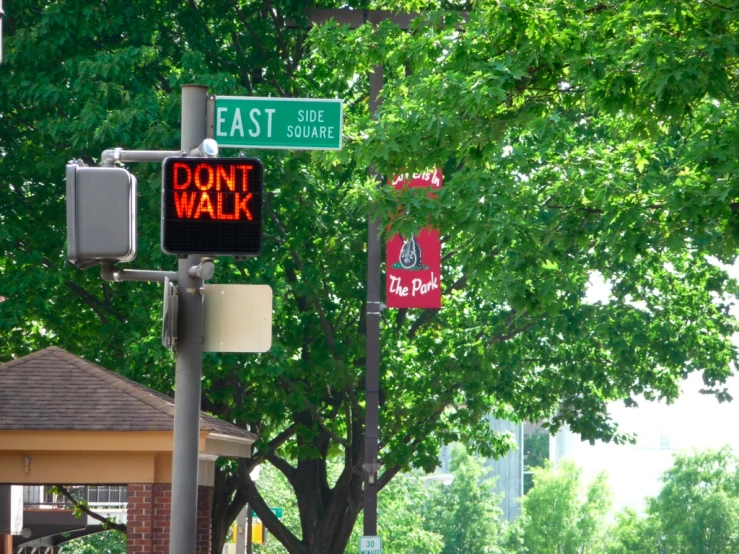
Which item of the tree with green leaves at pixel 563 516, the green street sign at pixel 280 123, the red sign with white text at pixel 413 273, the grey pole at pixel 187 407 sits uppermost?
the red sign with white text at pixel 413 273

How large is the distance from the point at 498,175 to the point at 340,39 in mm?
2525

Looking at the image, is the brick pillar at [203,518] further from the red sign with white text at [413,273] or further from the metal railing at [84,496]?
the metal railing at [84,496]

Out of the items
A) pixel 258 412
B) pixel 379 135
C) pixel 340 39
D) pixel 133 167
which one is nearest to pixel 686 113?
pixel 379 135

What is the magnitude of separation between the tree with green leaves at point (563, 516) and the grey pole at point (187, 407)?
58.9 m

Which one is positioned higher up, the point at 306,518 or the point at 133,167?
the point at 133,167

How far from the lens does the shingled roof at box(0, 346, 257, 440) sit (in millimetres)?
12812

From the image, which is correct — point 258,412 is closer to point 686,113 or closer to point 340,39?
point 340,39

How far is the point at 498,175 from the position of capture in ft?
43.6

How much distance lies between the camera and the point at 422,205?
1291 cm

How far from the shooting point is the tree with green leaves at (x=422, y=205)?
10430 millimetres

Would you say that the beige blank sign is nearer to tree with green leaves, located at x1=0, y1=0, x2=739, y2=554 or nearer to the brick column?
tree with green leaves, located at x1=0, y1=0, x2=739, y2=554

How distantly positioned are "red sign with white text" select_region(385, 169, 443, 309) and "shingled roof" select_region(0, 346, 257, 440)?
4.41 metres

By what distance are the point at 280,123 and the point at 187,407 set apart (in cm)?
226

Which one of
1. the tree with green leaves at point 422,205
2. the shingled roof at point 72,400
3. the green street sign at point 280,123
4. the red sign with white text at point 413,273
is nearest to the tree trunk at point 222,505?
the tree with green leaves at point 422,205
